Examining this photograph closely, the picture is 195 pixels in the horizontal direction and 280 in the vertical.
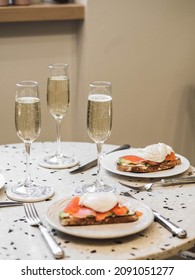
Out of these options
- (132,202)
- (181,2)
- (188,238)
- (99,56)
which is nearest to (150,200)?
(132,202)

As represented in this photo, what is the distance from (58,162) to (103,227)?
20.6 inches

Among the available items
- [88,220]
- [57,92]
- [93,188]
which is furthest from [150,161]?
[88,220]

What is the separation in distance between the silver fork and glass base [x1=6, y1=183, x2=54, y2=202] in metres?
0.06

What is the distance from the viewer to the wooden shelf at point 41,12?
9.26 feet

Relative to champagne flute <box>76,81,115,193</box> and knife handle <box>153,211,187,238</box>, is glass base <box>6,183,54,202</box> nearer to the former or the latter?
champagne flute <box>76,81,115,193</box>

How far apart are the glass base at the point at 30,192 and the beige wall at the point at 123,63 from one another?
5.00 ft

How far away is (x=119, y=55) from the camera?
3055 mm

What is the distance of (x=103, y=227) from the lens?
1.25m

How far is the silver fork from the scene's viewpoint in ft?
3.79

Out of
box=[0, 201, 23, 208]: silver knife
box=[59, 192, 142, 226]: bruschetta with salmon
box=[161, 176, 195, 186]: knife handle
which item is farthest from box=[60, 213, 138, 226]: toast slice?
box=[161, 176, 195, 186]: knife handle

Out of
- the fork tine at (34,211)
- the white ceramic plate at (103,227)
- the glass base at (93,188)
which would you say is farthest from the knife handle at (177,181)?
the fork tine at (34,211)

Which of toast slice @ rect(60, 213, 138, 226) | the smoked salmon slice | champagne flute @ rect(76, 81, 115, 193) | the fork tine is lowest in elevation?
Result: the fork tine

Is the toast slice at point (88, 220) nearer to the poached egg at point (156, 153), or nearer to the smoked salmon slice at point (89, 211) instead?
the smoked salmon slice at point (89, 211)

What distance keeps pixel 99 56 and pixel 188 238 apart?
6.20ft
